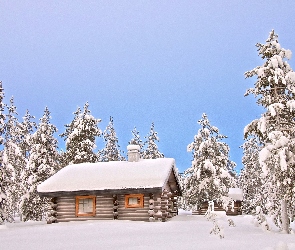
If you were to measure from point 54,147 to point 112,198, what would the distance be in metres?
13.0

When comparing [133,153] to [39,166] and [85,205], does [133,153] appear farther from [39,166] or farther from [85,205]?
[39,166]

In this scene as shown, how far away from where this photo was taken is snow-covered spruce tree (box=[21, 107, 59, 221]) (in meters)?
34.8

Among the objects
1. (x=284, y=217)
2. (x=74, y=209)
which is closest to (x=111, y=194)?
(x=74, y=209)

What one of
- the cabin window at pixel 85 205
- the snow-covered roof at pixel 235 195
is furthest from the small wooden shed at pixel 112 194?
the snow-covered roof at pixel 235 195

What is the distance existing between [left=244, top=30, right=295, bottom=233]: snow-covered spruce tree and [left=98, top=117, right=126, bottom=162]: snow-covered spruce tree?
3595 cm

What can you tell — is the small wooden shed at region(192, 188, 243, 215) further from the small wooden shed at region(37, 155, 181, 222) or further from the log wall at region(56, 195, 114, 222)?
the log wall at region(56, 195, 114, 222)

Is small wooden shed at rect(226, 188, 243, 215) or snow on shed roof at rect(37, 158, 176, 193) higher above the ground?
snow on shed roof at rect(37, 158, 176, 193)

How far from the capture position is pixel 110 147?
5541cm

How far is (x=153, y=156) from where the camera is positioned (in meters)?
49.6

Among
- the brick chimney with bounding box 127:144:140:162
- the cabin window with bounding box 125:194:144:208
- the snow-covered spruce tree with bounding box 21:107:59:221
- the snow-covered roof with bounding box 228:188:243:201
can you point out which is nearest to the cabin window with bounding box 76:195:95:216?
the cabin window with bounding box 125:194:144:208

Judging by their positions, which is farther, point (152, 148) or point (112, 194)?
point (152, 148)

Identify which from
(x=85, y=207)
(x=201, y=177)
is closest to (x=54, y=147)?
(x=85, y=207)

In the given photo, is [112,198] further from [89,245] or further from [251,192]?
[251,192]

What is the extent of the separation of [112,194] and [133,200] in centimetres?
152
